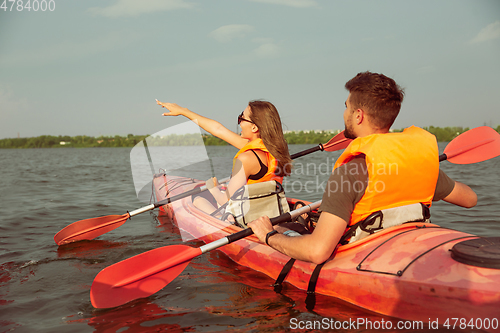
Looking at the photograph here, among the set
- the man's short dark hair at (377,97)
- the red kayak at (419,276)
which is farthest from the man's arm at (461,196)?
the man's short dark hair at (377,97)

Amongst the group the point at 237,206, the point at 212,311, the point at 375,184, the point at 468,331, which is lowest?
the point at 212,311

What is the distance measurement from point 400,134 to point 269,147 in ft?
5.23

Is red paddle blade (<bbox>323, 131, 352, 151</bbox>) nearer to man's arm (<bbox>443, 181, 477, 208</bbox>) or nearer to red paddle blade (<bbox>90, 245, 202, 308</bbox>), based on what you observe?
man's arm (<bbox>443, 181, 477, 208</bbox>)

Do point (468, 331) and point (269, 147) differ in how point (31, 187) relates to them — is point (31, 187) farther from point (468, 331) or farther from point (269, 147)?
point (468, 331)

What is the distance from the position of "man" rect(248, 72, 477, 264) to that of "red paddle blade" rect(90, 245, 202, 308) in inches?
48.9

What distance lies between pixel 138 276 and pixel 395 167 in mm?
2345

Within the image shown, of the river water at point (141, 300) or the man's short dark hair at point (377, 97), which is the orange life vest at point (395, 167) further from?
the river water at point (141, 300)

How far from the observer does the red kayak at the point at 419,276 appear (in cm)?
201

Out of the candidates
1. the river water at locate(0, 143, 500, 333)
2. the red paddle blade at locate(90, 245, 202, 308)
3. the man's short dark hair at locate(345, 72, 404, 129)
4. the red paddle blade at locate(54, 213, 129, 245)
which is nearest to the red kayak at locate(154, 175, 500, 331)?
the river water at locate(0, 143, 500, 333)

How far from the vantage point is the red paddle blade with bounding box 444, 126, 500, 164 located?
3.96 metres

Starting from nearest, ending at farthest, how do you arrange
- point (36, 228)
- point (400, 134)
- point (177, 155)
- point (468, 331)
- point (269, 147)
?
point (468, 331)
point (400, 134)
point (269, 147)
point (177, 155)
point (36, 228)

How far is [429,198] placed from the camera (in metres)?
2.56

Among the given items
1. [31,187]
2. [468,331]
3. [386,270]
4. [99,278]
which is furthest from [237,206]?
[31,187]

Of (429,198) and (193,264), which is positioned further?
(193,264)
